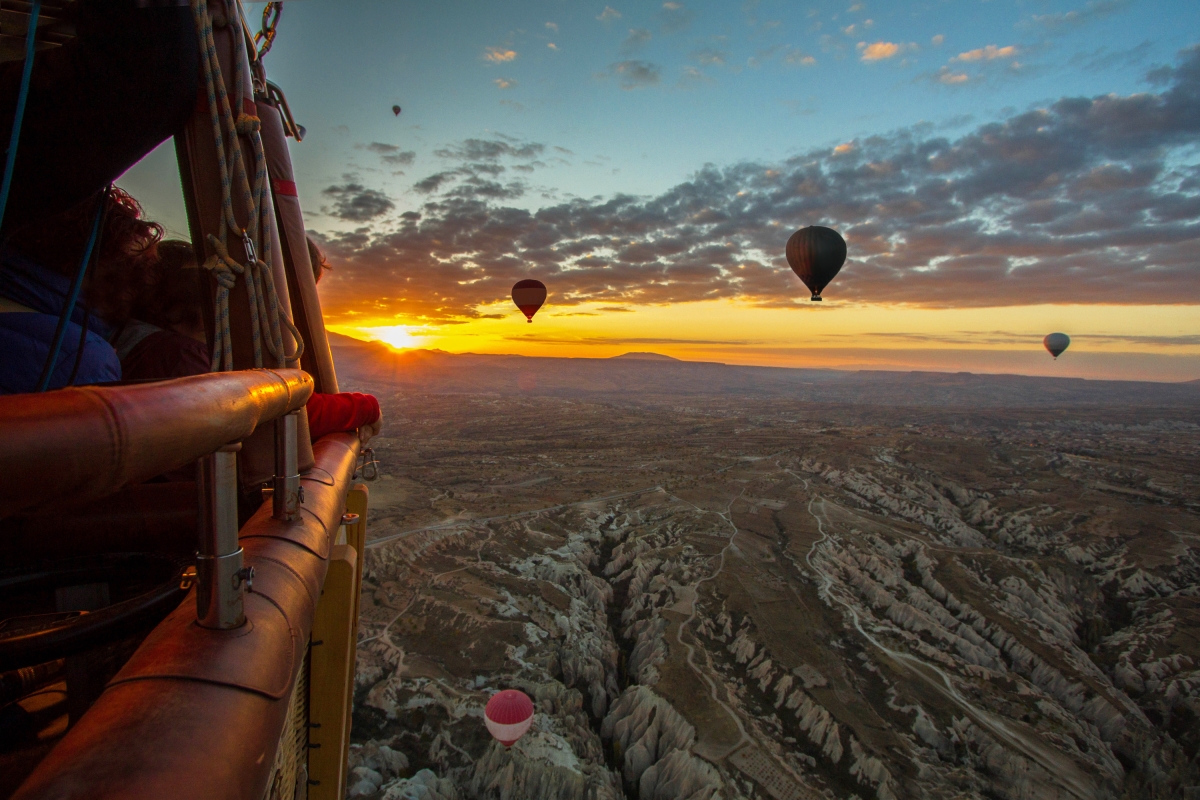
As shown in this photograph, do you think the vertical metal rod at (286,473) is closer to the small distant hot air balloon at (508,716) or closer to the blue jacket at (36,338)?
the blue jacket at (36,338)

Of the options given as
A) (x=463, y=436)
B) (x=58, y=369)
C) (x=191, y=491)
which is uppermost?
(x=58, y=369)

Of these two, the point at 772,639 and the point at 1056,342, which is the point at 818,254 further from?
the point at 1056,342

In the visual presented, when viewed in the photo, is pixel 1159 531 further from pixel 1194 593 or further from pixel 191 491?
pixel 191 491

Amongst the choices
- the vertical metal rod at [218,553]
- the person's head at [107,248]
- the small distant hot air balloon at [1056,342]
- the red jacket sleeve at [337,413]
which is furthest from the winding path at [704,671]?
the small distant hot air balloon at [1056,342]

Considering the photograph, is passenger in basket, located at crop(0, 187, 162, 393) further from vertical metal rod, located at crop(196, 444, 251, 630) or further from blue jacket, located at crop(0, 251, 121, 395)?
vertical metal rod, located at crop(196, 444, 251, 630)

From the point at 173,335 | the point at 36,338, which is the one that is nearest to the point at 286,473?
the point at 36,338

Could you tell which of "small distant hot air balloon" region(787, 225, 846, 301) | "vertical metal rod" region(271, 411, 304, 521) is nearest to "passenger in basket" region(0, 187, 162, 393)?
"vertical metal rod" region(271, 411, 304, 521)

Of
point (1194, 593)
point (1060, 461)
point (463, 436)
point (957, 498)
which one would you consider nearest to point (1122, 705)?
point (1194, 593)

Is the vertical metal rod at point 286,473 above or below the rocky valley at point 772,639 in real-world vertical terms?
above
